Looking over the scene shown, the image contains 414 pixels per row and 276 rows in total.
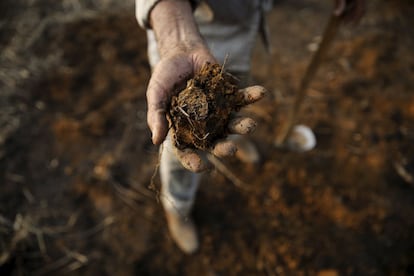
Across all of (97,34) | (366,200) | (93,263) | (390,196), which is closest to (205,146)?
(93,263)

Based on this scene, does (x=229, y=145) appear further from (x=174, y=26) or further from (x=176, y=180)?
(x=176, y=180)

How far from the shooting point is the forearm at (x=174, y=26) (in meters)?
1.25

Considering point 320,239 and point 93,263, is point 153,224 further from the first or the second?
point 320,239

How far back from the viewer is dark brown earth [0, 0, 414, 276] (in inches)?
81.4

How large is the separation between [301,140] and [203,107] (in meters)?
1.54

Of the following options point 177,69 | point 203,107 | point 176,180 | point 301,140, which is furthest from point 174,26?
point 301,140

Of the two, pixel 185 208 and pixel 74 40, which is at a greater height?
pixel 74 40

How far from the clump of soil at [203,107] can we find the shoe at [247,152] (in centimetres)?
115

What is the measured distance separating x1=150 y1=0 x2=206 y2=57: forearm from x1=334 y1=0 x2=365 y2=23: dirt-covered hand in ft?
3.10

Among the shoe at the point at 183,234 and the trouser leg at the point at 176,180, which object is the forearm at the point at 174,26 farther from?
the shoe at the point at 183,234

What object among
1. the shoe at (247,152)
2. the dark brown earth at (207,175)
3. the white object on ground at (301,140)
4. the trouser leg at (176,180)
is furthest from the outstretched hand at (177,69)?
the white object on ground at (301,140)

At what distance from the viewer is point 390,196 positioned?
7.49ft

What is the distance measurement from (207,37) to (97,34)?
1.82 meters

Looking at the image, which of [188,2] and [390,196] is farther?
[390,196]
